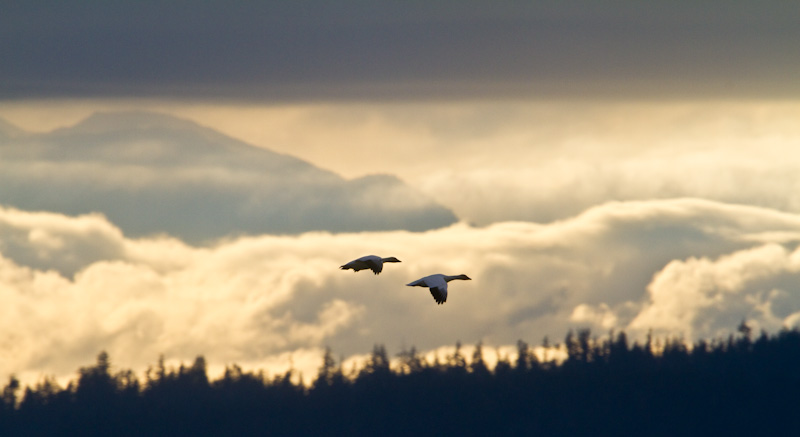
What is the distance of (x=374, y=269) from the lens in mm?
115000

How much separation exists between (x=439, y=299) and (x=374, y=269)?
5.82 m

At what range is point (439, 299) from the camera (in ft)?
364
